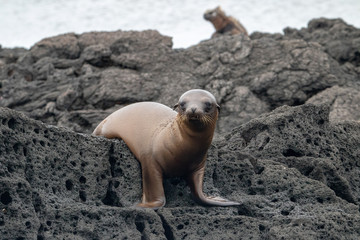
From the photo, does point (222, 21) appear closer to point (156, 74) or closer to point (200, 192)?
point (156, 74)

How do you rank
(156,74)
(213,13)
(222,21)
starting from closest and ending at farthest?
(156,74), (222,21), (213,13)

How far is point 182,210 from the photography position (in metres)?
5.85

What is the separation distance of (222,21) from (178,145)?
1564 cm

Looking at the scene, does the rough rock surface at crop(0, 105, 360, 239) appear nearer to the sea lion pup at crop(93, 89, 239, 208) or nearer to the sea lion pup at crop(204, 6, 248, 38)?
the sea lion pup at crop(93, 89, 239, 208)

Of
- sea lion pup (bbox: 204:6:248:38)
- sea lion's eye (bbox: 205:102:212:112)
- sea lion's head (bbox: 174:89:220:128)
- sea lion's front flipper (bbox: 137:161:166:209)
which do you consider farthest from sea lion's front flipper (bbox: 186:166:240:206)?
sea lion pup (bbox: 204:6:248:38)

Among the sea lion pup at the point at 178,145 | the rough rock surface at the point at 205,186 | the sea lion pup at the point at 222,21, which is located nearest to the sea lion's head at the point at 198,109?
the sea lion pup at the point at 178,145

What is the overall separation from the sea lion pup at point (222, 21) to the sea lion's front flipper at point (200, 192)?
A: 47.9 feet

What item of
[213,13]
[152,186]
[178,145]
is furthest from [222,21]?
[152,186]

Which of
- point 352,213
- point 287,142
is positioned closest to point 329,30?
point 287,142

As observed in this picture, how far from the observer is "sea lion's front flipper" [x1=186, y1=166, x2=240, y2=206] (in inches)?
237

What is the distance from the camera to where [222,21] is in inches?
842

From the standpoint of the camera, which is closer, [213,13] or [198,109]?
[198,109]

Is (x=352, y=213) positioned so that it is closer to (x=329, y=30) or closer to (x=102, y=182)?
(x=102, y=182)

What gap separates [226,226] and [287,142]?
1622 mm
